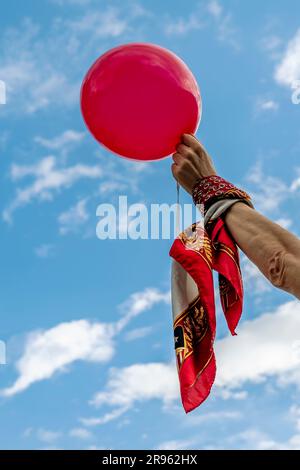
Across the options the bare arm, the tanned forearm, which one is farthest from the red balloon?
the tanned forearm

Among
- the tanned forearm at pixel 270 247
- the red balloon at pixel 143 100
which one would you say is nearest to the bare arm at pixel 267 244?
the tanned forearm at pixel 270 247

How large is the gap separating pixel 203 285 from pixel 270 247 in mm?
571

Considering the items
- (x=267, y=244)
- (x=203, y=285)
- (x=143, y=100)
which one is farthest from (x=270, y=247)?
(x=143, y=100)

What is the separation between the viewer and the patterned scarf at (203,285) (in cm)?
283

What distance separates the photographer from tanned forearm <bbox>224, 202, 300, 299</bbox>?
2.37m

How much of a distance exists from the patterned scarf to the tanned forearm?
0.52 ft

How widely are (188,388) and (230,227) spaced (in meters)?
0.79

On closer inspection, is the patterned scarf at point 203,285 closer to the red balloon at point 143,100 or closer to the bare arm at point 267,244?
the bare arm at point 267,244

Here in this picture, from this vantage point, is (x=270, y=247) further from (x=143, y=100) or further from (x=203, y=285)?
(x=143, y=100)

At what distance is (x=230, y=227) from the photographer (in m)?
2.74

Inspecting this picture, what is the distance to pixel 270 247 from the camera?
2.44 meters

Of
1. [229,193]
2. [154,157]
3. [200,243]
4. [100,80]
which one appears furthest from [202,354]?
[100,80]

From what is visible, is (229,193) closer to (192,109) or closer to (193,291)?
(193,291)

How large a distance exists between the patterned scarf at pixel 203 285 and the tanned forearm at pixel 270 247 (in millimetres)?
157
